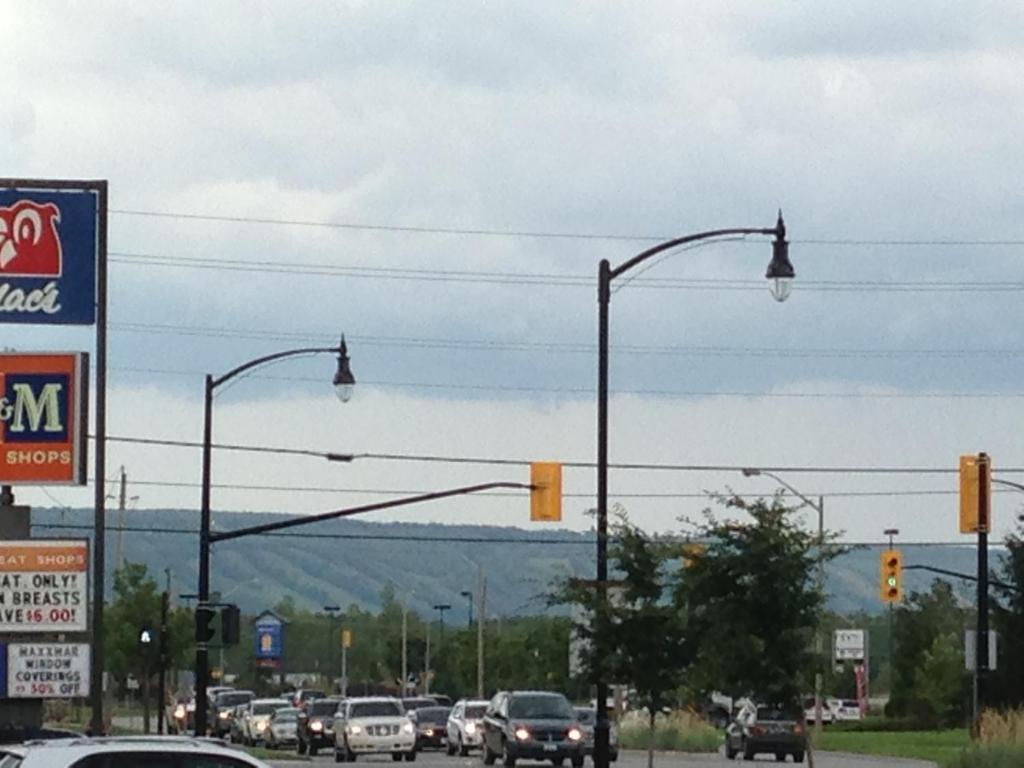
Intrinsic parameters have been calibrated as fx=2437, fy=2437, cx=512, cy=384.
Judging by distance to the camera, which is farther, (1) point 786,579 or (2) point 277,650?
(2) point 277,650

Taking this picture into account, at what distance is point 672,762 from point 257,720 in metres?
24.7

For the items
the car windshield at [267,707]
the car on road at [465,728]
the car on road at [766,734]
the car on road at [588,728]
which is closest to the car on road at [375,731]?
the car on road at [465,728]

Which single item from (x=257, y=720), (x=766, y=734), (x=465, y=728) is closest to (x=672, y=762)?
(x=766, y=734)

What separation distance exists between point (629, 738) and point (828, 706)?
5442 centimetres

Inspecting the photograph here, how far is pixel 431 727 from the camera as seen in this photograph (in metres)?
75.1

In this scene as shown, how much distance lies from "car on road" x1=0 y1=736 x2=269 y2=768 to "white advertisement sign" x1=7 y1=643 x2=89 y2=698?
58.5 feet

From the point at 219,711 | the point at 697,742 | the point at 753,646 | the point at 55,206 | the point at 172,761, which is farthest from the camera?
the point at 219,711

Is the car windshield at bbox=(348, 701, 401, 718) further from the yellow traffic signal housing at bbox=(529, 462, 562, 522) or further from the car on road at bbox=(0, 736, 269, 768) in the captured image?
the car on road at bbox=(0, 736, 269, 768)

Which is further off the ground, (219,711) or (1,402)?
(1,402)

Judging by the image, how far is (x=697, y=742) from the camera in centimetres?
7188

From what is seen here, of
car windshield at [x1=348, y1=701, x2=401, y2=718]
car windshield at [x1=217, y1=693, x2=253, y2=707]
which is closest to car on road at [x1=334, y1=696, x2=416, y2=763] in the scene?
car windshield at [x1=348, y1=701, x2=401, y2=718]

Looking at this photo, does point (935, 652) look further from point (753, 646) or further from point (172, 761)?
point (172, 761)

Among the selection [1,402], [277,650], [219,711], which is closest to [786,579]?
[1,402]

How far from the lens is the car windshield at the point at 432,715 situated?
247ft
